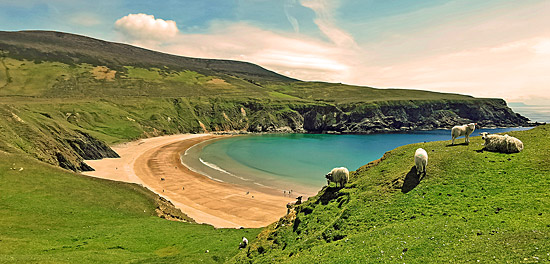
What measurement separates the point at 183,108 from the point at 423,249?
200374mm

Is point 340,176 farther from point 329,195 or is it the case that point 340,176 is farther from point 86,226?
point 86,226

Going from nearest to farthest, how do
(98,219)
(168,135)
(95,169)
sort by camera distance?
1. (98,219)
2. (95,169)
3. (168,135)

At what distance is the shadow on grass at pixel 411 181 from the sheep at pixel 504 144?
23.7ft

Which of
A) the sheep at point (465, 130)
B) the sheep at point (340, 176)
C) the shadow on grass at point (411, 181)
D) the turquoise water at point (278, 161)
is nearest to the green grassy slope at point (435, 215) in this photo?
the shadow on grass at point (411, 181)

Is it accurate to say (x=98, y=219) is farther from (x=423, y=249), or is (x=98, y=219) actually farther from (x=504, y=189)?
(x=504, y=189)

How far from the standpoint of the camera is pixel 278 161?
113 metres

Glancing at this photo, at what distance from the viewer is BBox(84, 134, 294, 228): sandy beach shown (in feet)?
181

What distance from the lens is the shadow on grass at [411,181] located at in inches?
834

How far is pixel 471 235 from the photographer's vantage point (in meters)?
14.7

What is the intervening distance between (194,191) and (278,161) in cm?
4870

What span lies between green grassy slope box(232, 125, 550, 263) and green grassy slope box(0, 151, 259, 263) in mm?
9459

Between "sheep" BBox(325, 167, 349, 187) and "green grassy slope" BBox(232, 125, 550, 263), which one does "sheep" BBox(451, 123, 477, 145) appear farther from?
"sheep" BBox(325, 167, 349, 187)

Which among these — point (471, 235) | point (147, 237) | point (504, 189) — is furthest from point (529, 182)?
point (147, 237)

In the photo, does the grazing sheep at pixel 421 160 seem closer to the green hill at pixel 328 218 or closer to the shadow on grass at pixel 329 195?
the green hill at pixel 328 218
